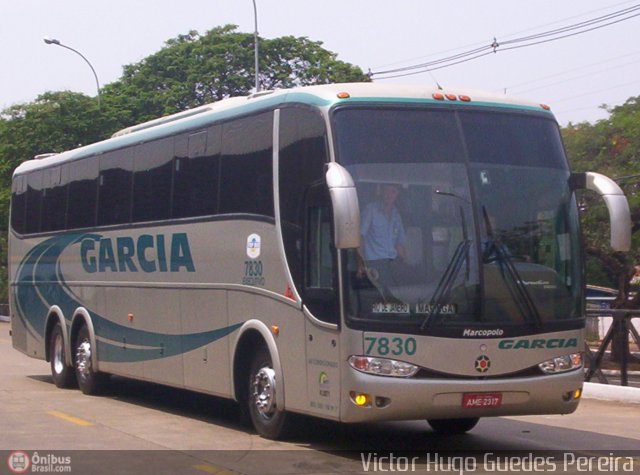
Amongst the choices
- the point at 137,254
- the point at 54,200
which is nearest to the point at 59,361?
the point at 54,200

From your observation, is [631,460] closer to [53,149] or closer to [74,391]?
[74,391]

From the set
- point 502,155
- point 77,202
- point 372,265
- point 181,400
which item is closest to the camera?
point 372,265

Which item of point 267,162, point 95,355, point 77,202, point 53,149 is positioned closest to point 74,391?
point 95,355

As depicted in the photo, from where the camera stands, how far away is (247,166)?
12031 mm

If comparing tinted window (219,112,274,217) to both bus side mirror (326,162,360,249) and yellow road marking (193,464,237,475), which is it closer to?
bus side mirror (326,162,360,249)

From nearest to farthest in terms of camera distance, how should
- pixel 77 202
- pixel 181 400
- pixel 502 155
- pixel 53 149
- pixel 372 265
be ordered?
pixel 372 265 < pixel 502 155 < pixel 181 400 < pixel 77 202 < pixel 53 149

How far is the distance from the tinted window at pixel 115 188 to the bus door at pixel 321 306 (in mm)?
5269

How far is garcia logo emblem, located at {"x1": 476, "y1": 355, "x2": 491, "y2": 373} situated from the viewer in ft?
32.8

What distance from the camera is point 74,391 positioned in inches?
680

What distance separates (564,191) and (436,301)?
6.15ft

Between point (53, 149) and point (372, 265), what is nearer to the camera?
point (372, 265)

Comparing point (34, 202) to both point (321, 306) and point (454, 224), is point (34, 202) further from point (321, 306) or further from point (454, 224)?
point (454, 224)

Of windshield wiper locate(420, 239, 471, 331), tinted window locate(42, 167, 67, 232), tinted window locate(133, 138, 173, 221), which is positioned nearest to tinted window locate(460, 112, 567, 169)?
windshield wiper locate(420, 239, 471, 331)

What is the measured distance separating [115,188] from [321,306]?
637cm
